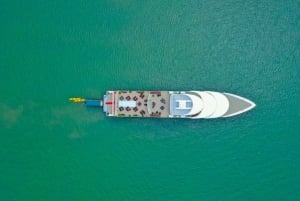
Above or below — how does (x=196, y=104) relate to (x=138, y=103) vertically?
below

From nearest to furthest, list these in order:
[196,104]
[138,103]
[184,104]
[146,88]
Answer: [196,104]
[184,104]
[138,103]
[146,88]

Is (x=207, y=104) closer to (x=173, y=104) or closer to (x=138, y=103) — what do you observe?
(x=173, y=104)

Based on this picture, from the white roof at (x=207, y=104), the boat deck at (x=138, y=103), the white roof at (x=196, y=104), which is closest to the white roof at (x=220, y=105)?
the white roof at (x=207, y=104)

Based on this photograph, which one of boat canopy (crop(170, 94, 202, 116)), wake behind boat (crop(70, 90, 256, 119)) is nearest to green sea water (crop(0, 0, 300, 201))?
wake behind boat (crop(70, 90, 256, 119))

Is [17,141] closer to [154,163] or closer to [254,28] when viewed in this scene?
[154,163]

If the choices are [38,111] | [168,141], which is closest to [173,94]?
[168,141]

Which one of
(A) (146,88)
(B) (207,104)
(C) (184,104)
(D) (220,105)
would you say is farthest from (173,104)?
(D) (220,105)

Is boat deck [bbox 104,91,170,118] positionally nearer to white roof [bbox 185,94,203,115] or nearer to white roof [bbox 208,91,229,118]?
white roof [bbox 185,94,203,115]

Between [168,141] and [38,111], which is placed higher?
[38,111]
